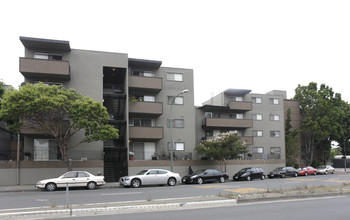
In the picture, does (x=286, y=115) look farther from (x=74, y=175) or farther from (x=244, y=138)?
(x=74, y=175)

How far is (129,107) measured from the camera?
3105 centimetres

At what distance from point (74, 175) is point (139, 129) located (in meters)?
9.70

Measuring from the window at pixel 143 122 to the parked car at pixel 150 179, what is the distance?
957 cm

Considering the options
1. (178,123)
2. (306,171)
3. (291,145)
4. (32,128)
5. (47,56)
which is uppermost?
(47,56)

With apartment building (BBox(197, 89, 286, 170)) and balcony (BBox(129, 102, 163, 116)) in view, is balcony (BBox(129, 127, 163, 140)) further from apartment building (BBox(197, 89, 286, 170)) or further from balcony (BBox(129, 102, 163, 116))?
apartment building (BBox(197, 89, 286, 170))

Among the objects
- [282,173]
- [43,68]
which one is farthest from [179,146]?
[43,68]

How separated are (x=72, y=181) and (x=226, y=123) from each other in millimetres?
20345

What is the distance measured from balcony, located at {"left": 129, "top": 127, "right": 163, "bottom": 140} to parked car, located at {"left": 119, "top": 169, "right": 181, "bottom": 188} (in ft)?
23.1

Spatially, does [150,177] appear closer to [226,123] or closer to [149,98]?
[149,98]

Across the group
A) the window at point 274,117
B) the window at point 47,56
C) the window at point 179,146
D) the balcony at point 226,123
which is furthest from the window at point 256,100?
the window at point 47,56

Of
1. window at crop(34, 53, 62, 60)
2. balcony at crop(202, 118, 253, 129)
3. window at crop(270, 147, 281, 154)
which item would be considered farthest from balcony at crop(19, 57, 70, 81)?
window at crop(270, 147, 281, 154)

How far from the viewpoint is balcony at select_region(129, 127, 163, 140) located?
101ft

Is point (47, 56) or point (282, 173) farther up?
point (47, 56)

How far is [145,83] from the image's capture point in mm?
31812
